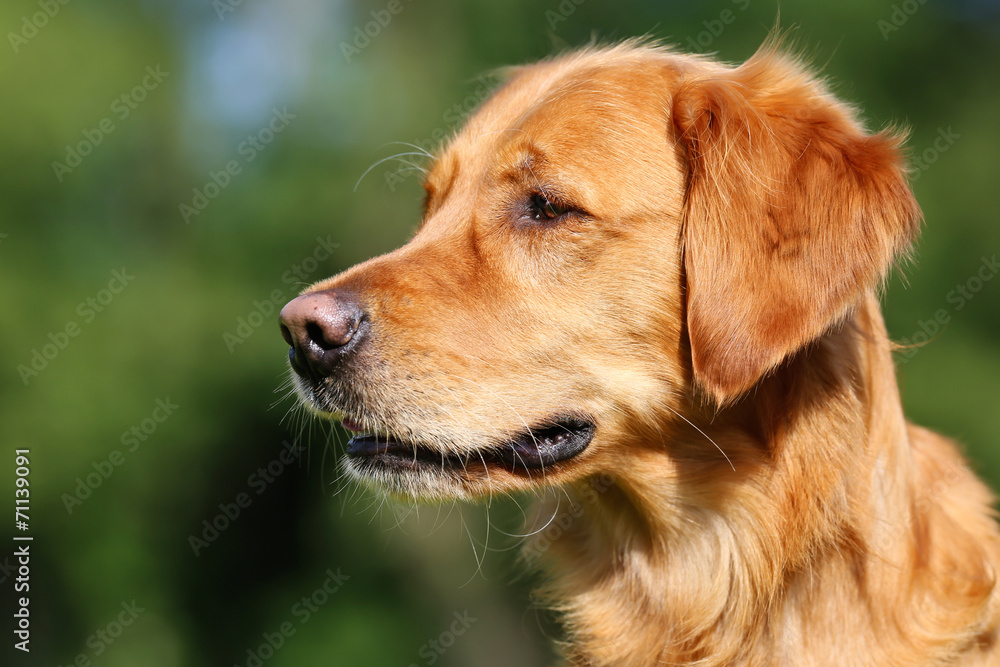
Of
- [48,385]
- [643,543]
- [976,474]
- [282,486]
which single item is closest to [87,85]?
[48,385]

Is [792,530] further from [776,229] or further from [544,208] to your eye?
[544,208]

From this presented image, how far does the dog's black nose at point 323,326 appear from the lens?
2.60 metres

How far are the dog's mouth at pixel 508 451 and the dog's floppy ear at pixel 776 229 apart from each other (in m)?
0.48

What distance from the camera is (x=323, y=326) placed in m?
2.62

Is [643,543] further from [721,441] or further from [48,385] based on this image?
[48,385]

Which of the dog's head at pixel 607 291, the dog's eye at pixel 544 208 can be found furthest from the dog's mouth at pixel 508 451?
the dog's eye at pixel 544 208

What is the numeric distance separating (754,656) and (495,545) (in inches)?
381

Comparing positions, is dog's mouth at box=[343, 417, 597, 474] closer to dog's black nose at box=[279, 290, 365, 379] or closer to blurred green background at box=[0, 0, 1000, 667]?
dog's black nose at box=[279, 290, 365, 379]

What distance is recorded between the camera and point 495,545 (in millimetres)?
12109

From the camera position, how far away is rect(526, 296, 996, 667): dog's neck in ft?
8.63

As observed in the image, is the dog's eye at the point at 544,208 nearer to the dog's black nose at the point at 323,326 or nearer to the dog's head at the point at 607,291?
the dog's head at the point at 607,291

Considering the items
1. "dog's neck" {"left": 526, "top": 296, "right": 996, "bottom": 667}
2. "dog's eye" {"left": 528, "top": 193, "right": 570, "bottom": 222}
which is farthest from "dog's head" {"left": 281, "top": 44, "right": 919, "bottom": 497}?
"dog's neck" {"left": 526, "top": 296, "right": 996, "bottom": 667}

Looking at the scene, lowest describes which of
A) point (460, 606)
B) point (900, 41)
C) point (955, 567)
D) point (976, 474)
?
point (460, 606)

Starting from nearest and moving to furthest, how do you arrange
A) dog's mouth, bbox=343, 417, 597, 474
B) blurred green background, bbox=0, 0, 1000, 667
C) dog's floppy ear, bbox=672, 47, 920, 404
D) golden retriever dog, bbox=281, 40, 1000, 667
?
dog's floppy ear, bbox=672, 47, 920, 404, golden retriever dog, bbox=281, 40, 1000, 667, dog's mouth, bbox=343, 417, 597, 474, blurred green background, bbox=0, 0, 1000, 667
